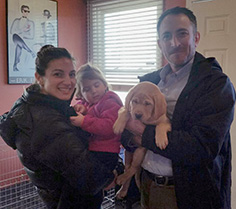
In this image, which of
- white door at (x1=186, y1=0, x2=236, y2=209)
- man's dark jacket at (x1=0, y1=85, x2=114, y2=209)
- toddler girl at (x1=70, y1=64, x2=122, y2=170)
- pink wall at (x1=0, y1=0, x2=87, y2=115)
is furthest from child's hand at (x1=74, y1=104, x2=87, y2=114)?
pink wall at (x1=0, y1=0, x2=87, y2=115)

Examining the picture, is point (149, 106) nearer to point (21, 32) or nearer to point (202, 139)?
point (202, 139)

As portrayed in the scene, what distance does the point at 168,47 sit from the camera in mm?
1301

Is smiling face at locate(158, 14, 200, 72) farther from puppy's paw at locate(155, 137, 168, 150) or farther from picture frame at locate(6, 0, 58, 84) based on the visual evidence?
picture frame at locate(6, 0, 58, 84)

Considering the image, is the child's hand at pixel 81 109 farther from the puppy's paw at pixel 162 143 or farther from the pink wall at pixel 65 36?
the pink wall at pixel 65 36

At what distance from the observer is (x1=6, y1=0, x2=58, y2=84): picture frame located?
10.3ft

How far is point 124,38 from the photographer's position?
3691 mm

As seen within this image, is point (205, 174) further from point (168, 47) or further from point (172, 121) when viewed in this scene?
point (168, 47)

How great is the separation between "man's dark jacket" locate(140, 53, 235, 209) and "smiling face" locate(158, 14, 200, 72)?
68mm

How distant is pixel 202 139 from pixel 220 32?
6.19ft

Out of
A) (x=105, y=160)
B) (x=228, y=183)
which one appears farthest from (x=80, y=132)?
(x=228, y=183)

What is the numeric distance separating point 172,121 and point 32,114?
664mm

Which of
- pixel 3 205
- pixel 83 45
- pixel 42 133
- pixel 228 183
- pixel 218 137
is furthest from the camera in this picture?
pixel 83 45

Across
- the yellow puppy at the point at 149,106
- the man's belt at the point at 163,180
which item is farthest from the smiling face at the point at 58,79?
the man's belt at the point at 163,180

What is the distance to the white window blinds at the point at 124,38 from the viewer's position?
339 cm
